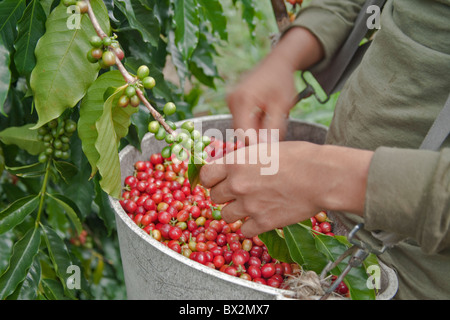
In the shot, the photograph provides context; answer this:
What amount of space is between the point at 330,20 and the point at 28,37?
3.02 feet

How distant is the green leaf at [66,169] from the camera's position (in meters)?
1.23

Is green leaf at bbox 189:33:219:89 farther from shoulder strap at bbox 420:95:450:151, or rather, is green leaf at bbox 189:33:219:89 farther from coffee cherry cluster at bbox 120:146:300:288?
shoulder strap at bbox 420:95:450:151

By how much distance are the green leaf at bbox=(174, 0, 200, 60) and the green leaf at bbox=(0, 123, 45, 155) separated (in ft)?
1.68

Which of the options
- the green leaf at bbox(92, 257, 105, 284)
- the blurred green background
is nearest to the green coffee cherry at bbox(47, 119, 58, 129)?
the green leaf at bbox(92, 257, 105, 284)

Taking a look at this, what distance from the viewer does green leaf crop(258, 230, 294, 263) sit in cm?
108

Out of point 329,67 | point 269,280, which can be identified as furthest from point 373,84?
point 269,280

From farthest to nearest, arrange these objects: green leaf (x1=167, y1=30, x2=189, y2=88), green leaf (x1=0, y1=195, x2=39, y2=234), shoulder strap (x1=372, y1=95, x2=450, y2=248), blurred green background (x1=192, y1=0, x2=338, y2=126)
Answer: blurred green background (x1=192, y1=0, x2=338, y2=126), green leaf (x1=167, y1=30, x2=189, y2=88), green leaf (x1=0, y1=195, x2=39, y2=234), shoulder strap (x1=372, y1=95, x2=450, y2=248)

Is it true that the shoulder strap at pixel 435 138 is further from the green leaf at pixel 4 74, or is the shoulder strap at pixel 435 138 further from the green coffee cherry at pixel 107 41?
the green leaf at pixel 4 74

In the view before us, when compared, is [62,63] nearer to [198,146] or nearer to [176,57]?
[198,146]

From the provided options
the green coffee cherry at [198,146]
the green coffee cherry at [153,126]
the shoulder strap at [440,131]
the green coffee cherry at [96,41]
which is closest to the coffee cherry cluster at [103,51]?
the green coffee cherry at [96,41]

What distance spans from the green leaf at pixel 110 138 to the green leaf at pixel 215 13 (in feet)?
1.96

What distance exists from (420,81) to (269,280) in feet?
2.02

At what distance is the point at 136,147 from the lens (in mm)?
1327
